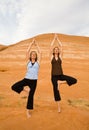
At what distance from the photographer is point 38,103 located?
10.4 meters

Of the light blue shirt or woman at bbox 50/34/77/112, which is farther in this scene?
woman at bbox 50/34/77/112

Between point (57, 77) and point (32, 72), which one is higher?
point (32, 72)

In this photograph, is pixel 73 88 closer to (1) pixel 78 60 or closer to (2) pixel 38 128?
(2) pixel 38 128

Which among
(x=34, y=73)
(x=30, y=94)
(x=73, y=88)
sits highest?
(x=34, y=73)

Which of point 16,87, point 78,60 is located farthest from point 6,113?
point 78,60

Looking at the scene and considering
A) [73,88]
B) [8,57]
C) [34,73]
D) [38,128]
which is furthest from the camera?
[8,57]

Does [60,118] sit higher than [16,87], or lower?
lower

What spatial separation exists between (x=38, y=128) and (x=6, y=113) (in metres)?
1.87

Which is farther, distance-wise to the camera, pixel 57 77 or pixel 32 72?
pixel 57 77

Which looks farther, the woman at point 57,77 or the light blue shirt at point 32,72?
the woman at point 57,77

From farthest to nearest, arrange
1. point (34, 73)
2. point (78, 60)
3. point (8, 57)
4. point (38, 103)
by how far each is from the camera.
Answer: point (8, 57), point (78, 60), point (38, 103), point (34, 73)

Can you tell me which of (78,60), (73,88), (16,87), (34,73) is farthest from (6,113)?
(78,60)

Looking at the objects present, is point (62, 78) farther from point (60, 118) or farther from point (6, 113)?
point (6, 113)

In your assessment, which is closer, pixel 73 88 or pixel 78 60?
pixel 73 88
